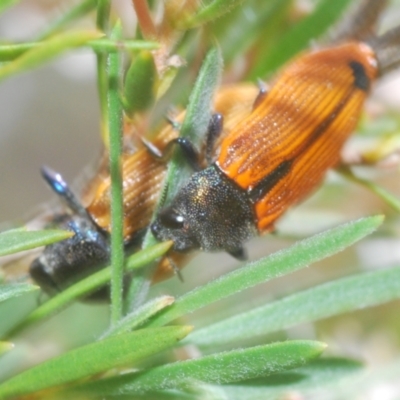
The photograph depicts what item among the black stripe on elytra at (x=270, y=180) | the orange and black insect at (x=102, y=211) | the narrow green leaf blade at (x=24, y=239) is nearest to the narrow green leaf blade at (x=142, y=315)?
the narrow green leaf blade at (x=24, y=239)

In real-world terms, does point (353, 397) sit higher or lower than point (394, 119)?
lower

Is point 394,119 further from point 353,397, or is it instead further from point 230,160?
point 353,397

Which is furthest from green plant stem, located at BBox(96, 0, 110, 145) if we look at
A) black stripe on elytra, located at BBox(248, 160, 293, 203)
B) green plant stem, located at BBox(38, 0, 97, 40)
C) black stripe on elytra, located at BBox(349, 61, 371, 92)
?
black stripe on elytra, located at BBox(349, 61, 371, 92)

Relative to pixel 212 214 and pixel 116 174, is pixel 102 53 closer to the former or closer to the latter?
pixel 116 174

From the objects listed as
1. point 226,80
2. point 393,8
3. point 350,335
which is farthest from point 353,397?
point 393,8

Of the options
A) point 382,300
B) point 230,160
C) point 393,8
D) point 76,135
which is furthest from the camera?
point 76,135

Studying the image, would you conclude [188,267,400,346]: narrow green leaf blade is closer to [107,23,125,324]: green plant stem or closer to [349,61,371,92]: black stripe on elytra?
[107,23,125,324]: green plant stem
